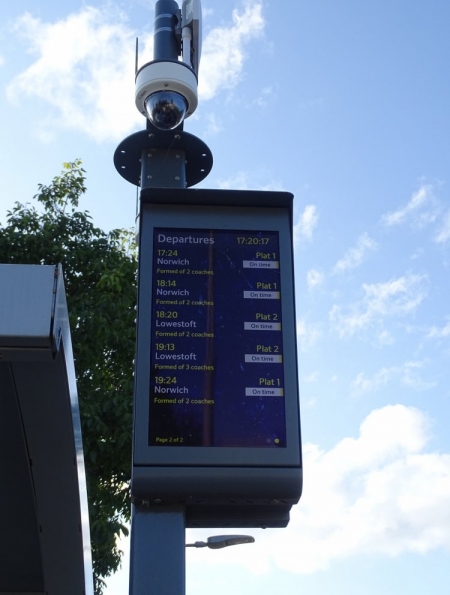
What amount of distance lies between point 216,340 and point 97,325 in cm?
692

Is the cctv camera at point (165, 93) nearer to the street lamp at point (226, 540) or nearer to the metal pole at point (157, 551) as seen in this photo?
the metal pole at point (157, 551)

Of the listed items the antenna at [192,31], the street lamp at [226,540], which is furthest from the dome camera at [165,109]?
the street lamp at [226,540]

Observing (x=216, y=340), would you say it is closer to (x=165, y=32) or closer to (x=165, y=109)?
(x=165, y=109)

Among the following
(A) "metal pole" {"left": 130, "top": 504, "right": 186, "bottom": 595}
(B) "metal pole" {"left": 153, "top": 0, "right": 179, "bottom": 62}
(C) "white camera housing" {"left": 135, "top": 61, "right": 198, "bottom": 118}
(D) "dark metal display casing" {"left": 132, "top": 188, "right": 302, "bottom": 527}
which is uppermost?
(B) "metal pole" {"left": 153, "top": 0, "right": 179, "bottom": 62}

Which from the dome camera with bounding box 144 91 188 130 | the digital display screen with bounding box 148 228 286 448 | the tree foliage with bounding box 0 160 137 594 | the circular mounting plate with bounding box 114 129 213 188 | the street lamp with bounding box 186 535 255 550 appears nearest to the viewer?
the digital display screen with bounding box 148 228 286 448

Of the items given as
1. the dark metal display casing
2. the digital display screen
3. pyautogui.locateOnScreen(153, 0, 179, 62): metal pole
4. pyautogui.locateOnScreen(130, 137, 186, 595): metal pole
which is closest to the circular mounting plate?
pyautogui.locateOnScreen(153, 0, 179, 62): metal pole

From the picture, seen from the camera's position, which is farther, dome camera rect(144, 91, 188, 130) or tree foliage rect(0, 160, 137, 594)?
tree foliage rect(0, 160, 137, 594)

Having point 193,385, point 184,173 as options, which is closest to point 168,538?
point 193,385

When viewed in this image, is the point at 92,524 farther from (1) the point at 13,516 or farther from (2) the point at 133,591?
(2) the point at 133,591

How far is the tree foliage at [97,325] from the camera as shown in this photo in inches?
372

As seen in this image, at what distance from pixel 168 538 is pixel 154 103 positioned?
2.06 meters

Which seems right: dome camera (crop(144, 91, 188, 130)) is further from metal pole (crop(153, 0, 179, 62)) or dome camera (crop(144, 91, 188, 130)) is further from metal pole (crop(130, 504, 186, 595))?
metal pole (crop(130, 504, 186, 595))

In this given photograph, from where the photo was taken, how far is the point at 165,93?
4023 mm

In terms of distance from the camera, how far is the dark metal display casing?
300 centimetres
